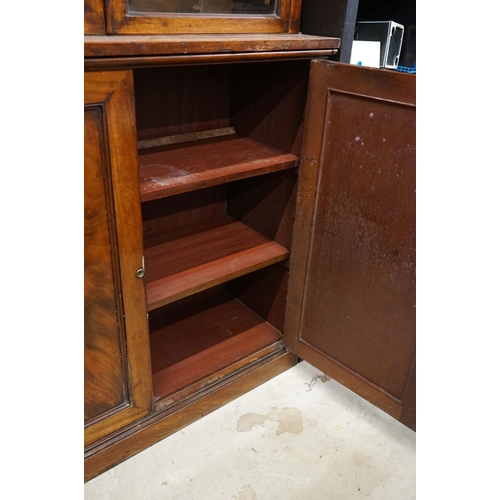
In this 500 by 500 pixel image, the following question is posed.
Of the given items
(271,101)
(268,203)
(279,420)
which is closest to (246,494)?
(279,420)

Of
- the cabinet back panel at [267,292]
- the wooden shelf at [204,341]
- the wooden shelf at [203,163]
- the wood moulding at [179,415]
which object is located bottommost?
the wood moulding at [179,415]

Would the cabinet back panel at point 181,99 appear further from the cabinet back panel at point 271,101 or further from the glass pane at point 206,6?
the glass pane at point 206,6

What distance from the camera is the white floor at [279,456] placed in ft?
3.85

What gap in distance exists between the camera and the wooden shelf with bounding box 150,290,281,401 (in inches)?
54.3

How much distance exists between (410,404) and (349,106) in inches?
30.4

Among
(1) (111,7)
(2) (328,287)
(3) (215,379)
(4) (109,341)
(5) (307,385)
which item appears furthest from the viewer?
(5) (307,385)

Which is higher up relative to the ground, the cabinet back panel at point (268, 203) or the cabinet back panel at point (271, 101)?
the cabinet back panel at point (271, 101)

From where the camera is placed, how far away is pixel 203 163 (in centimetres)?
121

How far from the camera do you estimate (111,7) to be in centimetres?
85

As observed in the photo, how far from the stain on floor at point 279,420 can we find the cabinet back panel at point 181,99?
0.91 m

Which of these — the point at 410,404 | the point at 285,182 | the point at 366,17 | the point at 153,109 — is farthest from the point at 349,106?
the point at 410,404

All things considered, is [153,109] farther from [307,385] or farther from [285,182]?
[307,385]

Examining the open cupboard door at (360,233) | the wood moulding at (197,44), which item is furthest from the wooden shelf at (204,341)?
the wood moulding at (197,44)

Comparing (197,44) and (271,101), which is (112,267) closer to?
(197,44)
